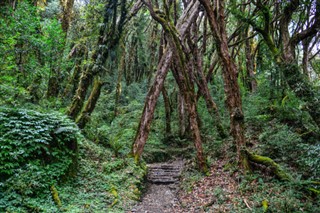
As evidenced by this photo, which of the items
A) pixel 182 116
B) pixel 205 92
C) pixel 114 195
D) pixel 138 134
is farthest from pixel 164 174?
pixel 182 116

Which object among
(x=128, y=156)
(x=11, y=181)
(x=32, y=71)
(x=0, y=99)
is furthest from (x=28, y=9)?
(x=128, y=156)

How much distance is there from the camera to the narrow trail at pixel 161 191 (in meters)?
7.38

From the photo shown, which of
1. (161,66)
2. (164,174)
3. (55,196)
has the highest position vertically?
(161,66)

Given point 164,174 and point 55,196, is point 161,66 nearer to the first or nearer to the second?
point 164,174

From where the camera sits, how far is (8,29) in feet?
21.6

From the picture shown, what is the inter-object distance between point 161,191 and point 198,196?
6.84ft

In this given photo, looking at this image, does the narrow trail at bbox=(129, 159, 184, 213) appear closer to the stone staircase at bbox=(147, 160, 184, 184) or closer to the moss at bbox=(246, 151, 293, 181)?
the stone staircase at bbox=(147, 160, 184, 184)

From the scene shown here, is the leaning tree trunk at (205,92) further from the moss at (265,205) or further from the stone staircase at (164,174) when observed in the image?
the moss at (265,205)

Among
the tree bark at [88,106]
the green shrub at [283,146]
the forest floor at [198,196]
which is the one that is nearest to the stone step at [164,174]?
the forest floor at [198,196]

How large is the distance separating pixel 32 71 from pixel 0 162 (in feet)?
11.9

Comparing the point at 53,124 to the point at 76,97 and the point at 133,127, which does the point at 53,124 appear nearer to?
the point at 76,97

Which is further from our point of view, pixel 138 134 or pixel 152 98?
pixel 152 98

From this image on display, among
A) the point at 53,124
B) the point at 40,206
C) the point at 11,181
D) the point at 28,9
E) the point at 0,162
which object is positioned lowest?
the point at 40,206

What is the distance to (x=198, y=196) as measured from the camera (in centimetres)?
779
